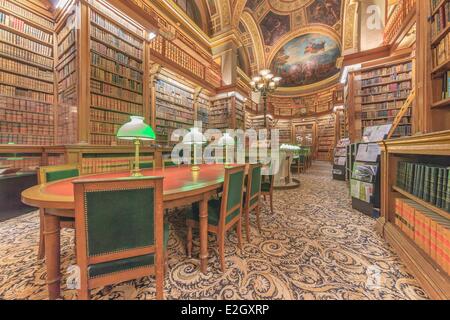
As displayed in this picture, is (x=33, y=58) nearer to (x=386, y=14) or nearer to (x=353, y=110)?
(x=353, y=110)

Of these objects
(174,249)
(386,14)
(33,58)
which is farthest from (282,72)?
(174,249)

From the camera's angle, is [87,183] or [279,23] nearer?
[87,183]

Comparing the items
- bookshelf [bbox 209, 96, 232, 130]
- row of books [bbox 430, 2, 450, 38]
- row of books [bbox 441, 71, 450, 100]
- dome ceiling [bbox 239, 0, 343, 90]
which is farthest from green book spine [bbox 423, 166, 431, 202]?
dome ceiling [bbox 239, 0, 343, 90]

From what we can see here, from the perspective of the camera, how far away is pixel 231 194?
5.03 ft

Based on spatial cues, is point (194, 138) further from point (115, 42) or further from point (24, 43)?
point (24, 43)

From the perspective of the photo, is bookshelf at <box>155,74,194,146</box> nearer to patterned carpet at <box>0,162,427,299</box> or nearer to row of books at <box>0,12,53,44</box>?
row of books at <box>0,12,53,44</box>

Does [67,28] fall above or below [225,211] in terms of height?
above

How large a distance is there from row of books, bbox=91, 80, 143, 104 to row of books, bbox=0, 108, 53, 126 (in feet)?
5.01

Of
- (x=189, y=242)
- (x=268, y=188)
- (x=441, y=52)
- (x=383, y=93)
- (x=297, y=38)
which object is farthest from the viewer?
(x=297, y=38)

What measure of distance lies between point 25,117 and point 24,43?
1.49m

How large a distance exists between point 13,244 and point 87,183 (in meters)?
2.12

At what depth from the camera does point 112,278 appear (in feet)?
3.14

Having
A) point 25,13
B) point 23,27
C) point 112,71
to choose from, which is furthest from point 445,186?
point 25,13

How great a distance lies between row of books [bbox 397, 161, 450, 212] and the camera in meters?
1.30
